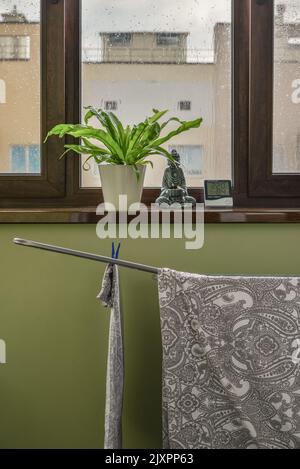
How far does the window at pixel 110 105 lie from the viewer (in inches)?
66.5

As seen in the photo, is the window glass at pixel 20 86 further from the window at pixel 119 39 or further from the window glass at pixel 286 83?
the window glass at pixel 286 83

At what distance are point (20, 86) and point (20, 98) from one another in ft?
0.12

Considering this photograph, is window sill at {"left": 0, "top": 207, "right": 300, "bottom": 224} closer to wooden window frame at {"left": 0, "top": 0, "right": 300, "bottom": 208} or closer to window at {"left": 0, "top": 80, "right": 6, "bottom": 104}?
wooden window frame at {"left": 0, "top": 0, "right": 300, "bottom": 208}

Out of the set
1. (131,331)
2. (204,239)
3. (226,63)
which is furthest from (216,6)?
(131,331)

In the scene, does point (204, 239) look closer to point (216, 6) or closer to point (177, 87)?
point (177, 87)

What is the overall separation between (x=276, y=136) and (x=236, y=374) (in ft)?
2.65

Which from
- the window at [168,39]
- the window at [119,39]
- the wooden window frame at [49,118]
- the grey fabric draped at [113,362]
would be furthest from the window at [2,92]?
the grey fabric draped at [113,362]

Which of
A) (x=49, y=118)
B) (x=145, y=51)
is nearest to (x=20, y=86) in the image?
(x=49, y=118)

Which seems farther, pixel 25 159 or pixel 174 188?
pixel 25 159

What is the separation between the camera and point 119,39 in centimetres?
168

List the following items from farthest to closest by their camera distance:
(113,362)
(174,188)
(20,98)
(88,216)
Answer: (20,98) → (174,188) → (88,216) → (113,362)

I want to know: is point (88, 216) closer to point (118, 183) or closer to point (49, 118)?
point (118, 183)

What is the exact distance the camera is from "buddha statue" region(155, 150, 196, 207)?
61.1 inches

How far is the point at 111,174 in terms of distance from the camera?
58.6 inches
